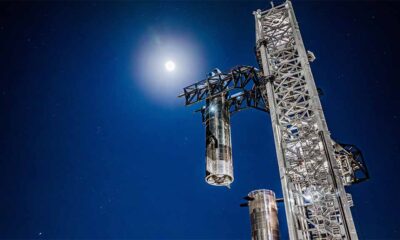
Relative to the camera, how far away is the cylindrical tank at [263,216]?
2012cm

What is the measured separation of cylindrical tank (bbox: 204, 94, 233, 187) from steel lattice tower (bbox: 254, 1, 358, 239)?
4612 mm

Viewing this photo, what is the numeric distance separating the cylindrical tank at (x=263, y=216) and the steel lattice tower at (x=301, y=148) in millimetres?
8336

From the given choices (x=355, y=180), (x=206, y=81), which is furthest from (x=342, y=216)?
(x=355, y=180)

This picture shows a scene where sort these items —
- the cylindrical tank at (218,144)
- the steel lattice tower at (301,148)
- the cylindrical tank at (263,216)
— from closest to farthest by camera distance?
the steel lattice tower at (301,148)
the cylindrical tank at (218,144)
the cylindrical tank at (263,216)

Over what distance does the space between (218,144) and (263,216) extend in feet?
26.5

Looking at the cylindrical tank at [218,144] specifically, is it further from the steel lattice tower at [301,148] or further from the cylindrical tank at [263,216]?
the cylindrical tank at [263,216]

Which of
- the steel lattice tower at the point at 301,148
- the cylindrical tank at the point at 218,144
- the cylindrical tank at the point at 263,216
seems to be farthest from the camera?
the cylindrical tank at the point at 263,216

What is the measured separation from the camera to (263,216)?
2081 cm

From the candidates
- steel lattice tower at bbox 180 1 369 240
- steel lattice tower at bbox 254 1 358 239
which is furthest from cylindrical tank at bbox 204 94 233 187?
steel lattice tower at bbox 254 1 358 239

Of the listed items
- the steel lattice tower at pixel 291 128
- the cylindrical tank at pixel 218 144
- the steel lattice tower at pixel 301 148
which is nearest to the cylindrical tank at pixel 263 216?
the steel lattice tower at pixel 291 128

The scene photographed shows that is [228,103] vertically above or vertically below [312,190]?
above

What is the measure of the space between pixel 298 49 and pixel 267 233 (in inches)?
517

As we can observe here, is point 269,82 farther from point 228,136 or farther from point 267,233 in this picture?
point 267,233

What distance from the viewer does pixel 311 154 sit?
1091 centimetres
